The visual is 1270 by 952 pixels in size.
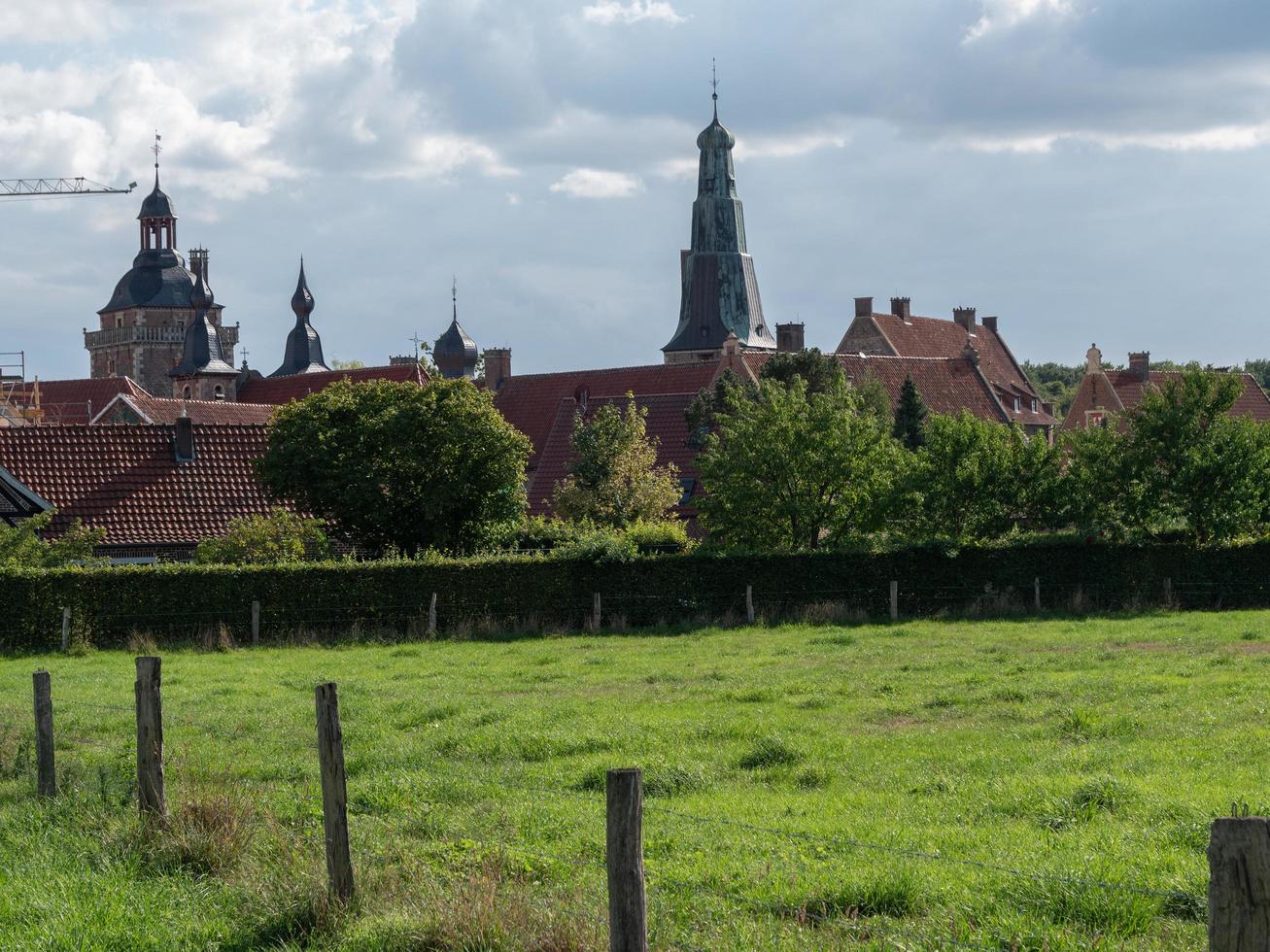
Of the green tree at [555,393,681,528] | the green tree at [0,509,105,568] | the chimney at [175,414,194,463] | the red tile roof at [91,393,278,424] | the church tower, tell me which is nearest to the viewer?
the green tree at [0,509,105,568]

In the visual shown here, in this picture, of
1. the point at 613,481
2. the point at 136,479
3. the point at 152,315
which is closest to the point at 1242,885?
the point at 136,479

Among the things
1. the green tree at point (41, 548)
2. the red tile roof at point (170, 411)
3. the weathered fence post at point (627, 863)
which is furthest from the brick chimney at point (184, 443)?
the weathered fence post at point (627, 863)

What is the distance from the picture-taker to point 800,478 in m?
38.2

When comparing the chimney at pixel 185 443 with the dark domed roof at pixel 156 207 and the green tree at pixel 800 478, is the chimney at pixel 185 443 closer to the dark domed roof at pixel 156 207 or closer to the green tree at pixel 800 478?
the green tree at pixel 800 478

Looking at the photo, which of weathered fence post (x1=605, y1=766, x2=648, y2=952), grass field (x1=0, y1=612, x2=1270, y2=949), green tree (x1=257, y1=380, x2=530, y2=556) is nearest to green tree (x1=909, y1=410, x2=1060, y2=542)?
green tree (x1=257, y1=380, x2=530, y2=556)

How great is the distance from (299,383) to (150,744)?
100 metres

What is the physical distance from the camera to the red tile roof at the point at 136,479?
132 feet

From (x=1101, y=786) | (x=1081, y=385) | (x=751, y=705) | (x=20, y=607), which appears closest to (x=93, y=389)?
(x=1081, y=385)

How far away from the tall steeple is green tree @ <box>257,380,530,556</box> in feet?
358

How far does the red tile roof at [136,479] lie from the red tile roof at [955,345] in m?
59.2

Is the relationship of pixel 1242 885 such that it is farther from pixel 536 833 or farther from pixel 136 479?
pixel 136 479

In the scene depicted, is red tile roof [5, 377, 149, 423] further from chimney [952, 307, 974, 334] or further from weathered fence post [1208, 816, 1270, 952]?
weathered fence post [1208, 816, 1270, 952]

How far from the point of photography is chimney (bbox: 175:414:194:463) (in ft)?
140

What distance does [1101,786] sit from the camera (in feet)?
38.8
